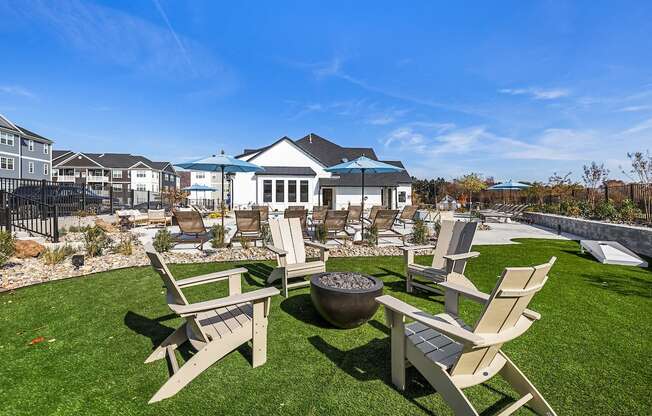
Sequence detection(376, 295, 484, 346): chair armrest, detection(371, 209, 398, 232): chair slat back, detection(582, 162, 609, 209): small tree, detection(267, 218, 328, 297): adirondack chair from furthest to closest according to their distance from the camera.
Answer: detection(582, 162, 609, 209): small tree
detection(371, 209, 398, 232): chair slat back
detection(267, 218, 328, 297): adirondack chair
detection(376, 295, 484, 346): chair armrest

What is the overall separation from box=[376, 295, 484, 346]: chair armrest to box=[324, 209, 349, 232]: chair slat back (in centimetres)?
637

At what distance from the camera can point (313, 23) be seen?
11578 millimetres

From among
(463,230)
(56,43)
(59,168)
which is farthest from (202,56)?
(59,168)

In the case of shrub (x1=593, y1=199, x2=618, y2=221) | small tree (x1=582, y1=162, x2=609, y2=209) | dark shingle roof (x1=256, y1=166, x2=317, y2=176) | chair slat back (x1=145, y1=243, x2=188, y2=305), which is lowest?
chair slat back (x1=145, y1=243, x2=188, y2=305)

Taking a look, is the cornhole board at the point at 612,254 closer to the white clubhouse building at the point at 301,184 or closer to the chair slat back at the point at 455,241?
the chair slat back at the point at 455,241

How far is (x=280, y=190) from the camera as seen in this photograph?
83.3 feet

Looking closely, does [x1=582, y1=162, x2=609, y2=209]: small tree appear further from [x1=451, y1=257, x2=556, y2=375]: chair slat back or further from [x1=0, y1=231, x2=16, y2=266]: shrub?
[x1=0, y1=231, x2=16, y2=266]: shrub

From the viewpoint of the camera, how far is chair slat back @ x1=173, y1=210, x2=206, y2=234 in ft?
25.6

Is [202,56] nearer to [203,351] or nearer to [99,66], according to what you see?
[99,66]

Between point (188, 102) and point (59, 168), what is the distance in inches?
2058

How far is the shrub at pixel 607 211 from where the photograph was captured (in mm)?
11102

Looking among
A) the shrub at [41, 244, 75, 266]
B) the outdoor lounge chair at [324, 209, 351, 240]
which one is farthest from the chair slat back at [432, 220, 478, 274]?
the shrub at [41, 244, 75, 266]

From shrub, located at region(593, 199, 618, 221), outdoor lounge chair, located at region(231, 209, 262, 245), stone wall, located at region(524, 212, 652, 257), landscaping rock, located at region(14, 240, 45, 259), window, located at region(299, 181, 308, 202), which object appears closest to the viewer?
landscaping rock, located at region(14, 240, 45, 259)

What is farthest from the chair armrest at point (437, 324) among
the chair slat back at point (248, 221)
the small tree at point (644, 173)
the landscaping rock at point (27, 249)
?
the small tree at point (644, 173)
